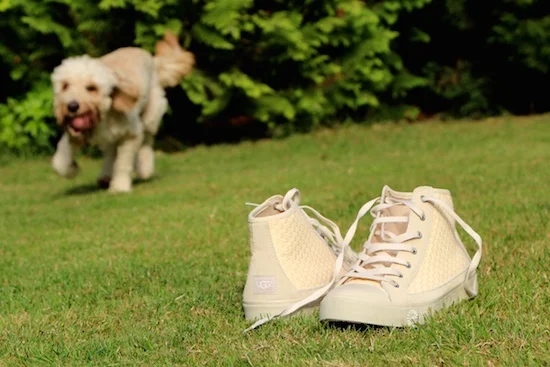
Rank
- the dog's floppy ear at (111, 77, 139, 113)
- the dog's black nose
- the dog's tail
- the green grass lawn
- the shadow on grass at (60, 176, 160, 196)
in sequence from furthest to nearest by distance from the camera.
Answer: the dog's tail → the shadow on grass at (60, 176, 160, 196) → the dog's floppy ear at (111, 77, 139, 113) → the dog's black nose → the green grass lawn

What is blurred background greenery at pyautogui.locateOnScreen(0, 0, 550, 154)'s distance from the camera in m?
10.6

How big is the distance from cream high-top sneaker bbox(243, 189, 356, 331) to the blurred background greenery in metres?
7.60

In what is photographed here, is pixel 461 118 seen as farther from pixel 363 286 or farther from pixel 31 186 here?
pixel 363 286

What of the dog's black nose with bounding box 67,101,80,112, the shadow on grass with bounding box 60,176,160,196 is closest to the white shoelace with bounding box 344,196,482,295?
the dog's black nose with bounding box 67,101,80,112

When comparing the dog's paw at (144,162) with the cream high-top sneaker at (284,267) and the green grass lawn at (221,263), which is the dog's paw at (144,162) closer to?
the green grass lawn at (221,263)

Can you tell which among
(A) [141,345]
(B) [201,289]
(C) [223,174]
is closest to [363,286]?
(A) [141,345]

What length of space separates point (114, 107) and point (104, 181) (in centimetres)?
85

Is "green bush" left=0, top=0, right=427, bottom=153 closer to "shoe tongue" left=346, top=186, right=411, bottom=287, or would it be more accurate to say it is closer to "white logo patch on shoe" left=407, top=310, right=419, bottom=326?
"shoe tongue" left=346, top=186, right=411, bottom=287

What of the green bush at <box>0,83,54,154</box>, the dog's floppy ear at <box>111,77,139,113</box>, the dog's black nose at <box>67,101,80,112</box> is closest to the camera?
the dog's black nose at <box>67,101,80,112</box>

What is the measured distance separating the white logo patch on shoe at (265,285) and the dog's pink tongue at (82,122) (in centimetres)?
458

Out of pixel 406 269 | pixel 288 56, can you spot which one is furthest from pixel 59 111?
pixel 406 269

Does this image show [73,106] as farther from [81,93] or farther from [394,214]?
[394,214]

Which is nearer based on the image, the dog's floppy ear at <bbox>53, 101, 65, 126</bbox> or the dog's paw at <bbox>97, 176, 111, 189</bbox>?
the dog's floppy ear at <bbox>53, 101, 65, 126</bbox>

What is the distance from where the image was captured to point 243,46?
11.2m
